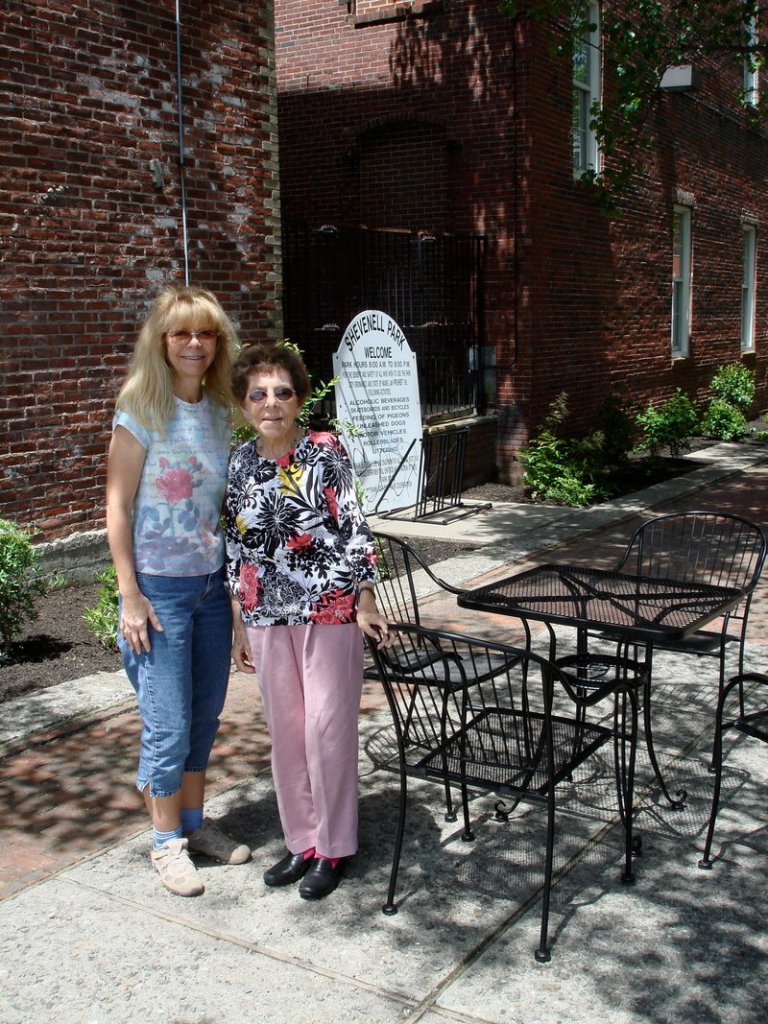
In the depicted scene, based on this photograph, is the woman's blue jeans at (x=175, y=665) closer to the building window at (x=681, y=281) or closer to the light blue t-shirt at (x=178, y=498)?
the light blue t-shirt at (x=178, y=498)

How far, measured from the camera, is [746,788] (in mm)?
4363

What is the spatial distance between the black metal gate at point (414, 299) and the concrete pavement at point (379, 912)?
7.48 metres

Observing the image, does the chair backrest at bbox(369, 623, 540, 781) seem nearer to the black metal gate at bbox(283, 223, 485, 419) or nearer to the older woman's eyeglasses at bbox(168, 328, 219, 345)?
the older woman's eyeglasses at bbox(168, 328, 219, 345)

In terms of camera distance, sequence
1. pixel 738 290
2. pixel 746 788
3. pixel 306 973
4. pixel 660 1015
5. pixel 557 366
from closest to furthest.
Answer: pixel 660 1015, pixel 306 973, pixel 746 788, pixel 557 366, pixel 738 290

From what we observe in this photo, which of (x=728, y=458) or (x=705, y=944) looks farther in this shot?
(x=728, y=458)

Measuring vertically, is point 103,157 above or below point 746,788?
above

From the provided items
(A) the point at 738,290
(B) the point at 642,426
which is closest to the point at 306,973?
(B) the point at 642,426

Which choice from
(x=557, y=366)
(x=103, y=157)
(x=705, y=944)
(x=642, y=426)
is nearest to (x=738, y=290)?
(x=642, y=426)

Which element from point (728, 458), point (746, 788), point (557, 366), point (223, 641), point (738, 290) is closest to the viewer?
point (223, 641)

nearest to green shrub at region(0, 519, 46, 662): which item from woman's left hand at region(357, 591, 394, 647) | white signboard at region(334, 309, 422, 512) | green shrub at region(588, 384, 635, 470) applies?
woman's left hand at region(357, 591, 394, 647)

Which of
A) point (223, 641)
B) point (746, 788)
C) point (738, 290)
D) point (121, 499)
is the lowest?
point (746, 788)

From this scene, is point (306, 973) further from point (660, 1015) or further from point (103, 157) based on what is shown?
point (103, 157)

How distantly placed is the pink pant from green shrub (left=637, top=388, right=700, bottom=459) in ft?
37.3

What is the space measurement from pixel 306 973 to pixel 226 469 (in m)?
1.54
